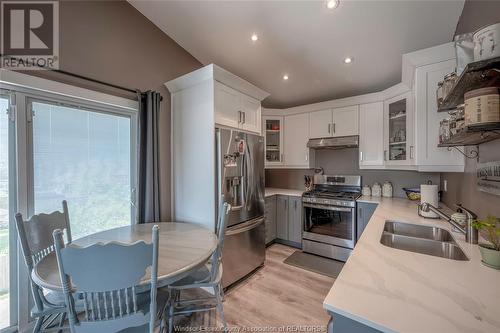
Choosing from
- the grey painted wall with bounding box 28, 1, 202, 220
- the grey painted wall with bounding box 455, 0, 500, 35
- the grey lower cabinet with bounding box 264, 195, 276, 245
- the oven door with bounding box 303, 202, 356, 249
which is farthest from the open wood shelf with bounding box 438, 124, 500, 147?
the grey painted wall with bounding box 28, 1, 202, 220

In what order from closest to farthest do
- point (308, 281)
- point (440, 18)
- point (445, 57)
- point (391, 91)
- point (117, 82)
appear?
1. point (445, 57)
2. point (440, 18)
3. point (117, 82)
4. point (308, 281)
5. point (391, 91)

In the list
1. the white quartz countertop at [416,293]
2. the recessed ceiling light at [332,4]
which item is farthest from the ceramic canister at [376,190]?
the recessed ceiling light at [332,4]

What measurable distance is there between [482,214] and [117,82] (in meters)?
3.23

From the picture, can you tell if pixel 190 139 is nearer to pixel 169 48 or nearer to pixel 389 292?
pixel 169 48

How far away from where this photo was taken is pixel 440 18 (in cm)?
188

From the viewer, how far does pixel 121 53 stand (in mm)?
2178

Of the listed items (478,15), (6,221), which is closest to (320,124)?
(478,15)

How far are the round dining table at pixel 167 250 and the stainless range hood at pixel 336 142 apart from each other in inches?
90.9

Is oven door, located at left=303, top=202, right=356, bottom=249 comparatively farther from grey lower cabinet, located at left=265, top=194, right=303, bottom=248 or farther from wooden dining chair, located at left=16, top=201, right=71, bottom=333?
wooden dining chair, located at left=16, top=201, right=71, bottom=333

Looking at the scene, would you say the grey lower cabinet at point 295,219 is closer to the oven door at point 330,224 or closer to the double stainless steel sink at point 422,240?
the oven door at point 330,224

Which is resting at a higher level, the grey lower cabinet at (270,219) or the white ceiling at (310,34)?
the white ceiling at (310,34)

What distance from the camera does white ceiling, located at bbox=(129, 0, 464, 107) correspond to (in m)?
1.92

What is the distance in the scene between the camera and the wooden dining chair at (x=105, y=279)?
0.97 metres

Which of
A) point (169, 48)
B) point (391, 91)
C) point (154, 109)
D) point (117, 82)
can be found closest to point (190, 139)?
point (154, 109)
